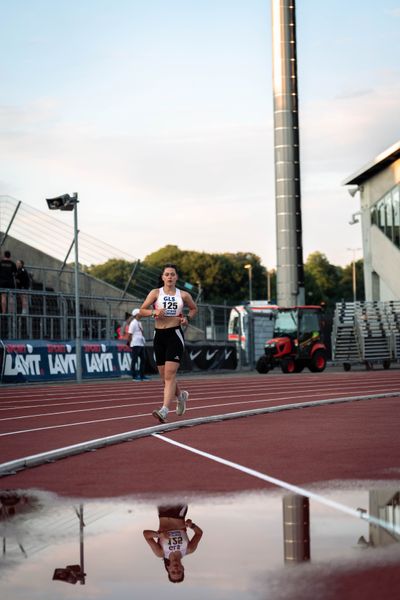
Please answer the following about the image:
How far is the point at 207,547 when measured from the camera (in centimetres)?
562

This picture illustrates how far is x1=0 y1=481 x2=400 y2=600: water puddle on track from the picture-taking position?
4695 mm

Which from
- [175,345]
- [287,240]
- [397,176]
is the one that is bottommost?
[175,345]

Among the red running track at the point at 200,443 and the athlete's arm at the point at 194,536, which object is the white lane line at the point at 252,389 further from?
the athlete's arm at the point at 194,536

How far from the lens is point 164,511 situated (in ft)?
22.2

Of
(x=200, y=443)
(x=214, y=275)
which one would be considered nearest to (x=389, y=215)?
(x=200, y=443)

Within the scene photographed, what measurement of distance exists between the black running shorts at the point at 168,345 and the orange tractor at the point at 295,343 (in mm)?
21513

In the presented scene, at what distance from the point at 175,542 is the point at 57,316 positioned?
81.7 feet

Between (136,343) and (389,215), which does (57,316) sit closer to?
(136,343)

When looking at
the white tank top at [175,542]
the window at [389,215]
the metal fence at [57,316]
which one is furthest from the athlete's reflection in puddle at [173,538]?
the window at [389,215]

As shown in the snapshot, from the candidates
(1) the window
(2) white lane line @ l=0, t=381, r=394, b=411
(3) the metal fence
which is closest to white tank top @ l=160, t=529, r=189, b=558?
(2) white lane line @ l=0, t=381, r=394, b=411

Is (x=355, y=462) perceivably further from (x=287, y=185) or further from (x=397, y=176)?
(x=397, y=176)

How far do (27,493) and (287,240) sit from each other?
39.8 meters

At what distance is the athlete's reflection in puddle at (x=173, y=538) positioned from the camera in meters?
5.16

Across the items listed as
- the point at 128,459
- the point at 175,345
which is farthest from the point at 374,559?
the point at 175,345
